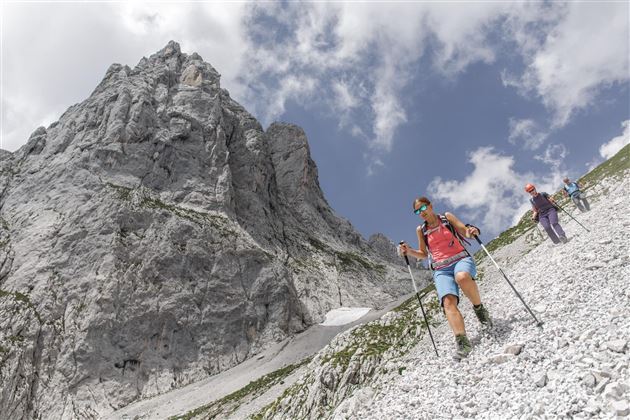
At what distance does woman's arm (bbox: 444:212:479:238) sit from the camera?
11.5m

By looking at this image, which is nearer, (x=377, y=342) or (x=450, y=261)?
(x=450, y=261)

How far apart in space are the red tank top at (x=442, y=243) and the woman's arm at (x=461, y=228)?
266mm

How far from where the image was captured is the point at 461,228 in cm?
1174

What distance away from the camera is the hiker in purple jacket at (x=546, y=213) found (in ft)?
69.8

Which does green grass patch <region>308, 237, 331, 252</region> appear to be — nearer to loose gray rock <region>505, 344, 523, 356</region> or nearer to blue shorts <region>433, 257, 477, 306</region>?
blue shorts <region>433, 257, 477, 306</region>

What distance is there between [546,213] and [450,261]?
44.8 ft

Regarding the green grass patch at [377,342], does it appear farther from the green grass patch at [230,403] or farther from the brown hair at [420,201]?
the green grass patch at [230,403]

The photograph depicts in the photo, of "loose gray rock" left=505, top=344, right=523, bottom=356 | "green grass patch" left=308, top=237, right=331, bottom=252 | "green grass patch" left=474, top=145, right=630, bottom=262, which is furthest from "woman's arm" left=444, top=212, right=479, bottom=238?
"green grass patch" left=308, top=237, right=331, bottom=252

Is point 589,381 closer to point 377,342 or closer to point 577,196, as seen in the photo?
point 377,342

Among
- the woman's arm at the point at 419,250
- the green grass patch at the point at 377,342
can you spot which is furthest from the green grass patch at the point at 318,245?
the woman's arm at the point at 419,250

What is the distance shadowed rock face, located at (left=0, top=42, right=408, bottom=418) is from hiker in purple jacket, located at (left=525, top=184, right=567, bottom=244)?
5754 cm

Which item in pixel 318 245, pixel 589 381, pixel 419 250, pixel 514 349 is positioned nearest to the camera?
pixel 589 381

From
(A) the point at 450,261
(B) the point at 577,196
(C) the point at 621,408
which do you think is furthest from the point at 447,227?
(B) the point at 577,196

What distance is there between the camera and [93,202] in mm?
81500
